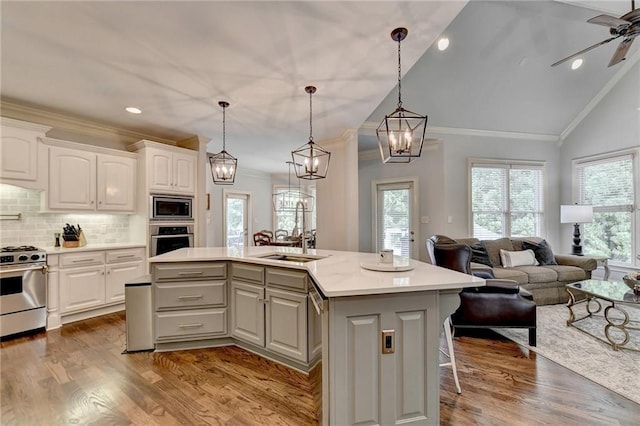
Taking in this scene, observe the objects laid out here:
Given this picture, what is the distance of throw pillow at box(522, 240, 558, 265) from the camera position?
14.6ft

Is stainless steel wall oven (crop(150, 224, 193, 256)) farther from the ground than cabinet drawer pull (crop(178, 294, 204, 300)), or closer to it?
farther from the ground

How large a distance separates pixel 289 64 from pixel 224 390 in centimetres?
261

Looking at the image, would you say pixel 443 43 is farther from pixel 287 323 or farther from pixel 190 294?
pixel 190 294

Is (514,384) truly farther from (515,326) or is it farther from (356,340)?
(356,340)

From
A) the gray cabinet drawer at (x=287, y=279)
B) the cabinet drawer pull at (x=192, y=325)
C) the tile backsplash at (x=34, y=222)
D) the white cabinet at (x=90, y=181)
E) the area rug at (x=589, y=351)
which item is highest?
the white cabinet at (x=90, y=181)

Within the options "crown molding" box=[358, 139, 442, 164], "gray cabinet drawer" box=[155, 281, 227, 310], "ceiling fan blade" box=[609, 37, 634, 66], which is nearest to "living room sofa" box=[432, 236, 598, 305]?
"crown molding" box=[358, 139, 442, 164]

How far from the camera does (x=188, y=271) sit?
2646mm

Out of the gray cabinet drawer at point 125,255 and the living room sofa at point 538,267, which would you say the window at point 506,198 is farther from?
the gray cabinet drawer at point 125,255

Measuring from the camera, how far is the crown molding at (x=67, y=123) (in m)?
3.29

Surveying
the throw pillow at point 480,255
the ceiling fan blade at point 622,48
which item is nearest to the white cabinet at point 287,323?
the throw pillow at point 480,255

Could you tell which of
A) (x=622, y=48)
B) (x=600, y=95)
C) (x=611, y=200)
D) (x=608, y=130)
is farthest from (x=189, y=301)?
(x=600, y=95)

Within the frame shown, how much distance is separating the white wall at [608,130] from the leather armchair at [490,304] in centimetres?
366

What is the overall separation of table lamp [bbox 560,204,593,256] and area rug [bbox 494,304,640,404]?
1705 millimetres

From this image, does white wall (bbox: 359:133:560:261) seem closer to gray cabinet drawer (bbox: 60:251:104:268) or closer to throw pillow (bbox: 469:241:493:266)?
throw pillow (bbox: 469:241:493:266)
